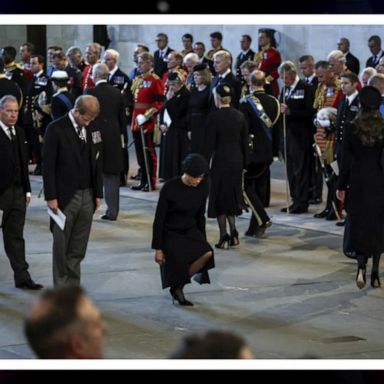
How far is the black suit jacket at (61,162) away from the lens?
923cm

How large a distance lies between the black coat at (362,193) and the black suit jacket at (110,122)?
14.4 ft

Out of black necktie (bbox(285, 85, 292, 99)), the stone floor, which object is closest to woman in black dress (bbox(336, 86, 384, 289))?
the stone floor

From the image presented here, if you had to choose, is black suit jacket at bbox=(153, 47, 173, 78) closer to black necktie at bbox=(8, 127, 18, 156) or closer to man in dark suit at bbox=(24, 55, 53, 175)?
man in dark suit at bbox=(24, 55, 53, 175)

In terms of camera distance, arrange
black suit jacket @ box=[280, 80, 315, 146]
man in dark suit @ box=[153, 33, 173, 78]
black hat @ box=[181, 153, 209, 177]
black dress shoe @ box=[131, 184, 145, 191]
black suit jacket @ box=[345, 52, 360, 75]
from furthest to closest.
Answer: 1. man in dark suit @ box=[153, 33, 173, 78]
2. black suit jacket @ box=[345, 52, 360, 75]
3. black dress shoe @ box=[131, 184, 145, 191]
4. black suit jacket @ box=[280, 80, 315, 146]
5. black hat @ box=[181, 153, 209, 177]

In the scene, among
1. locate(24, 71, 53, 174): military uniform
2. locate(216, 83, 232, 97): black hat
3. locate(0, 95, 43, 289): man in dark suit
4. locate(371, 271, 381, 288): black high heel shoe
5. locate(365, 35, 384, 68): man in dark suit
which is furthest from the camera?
locate(365, 35, 384, 68): man in dark suit

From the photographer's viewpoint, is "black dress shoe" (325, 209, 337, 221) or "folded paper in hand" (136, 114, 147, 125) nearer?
"black dress shoe" (325, 209, 337, 221)

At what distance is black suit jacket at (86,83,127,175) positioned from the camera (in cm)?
1377

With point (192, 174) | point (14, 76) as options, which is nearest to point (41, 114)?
point (14, 76)

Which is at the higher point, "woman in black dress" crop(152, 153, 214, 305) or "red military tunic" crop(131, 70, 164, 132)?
"red military tunic" crop(131, 70, 164, 132)

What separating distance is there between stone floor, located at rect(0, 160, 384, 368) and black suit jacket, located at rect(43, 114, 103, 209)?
39.1 inches

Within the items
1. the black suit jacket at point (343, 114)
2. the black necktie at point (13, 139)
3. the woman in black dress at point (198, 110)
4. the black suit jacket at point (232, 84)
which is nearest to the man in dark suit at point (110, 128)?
the woman in black dress at point (198, 110)

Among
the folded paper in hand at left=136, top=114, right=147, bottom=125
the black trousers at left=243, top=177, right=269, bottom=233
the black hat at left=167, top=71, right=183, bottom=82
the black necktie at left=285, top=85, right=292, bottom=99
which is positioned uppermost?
the black hat at left=167, top=71, right=183, bottom=82

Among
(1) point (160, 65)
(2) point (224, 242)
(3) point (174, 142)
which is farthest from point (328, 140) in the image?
(1) point (160, 65)

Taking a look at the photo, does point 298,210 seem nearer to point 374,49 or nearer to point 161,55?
point 374,49
